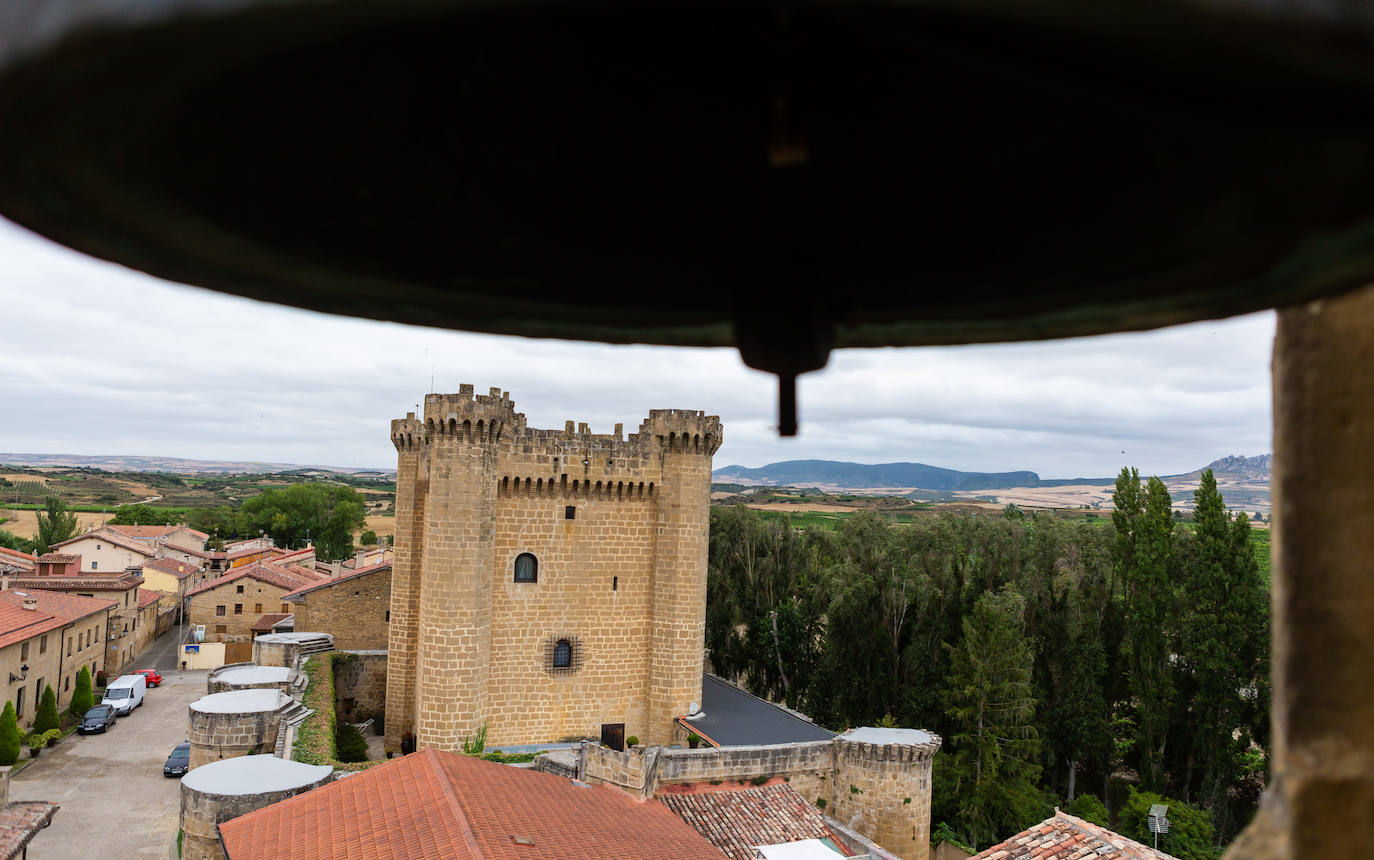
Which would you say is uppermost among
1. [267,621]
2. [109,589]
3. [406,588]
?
[406,588]

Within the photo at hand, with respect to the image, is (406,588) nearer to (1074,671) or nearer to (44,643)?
(44,643)

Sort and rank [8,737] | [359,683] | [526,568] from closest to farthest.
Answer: [526,568]
[8,737]
[359,683]

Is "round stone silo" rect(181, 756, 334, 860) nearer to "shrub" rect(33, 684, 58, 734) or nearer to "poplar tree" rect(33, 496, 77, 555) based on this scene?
"shrub" rect(33, 684, 58, 734)

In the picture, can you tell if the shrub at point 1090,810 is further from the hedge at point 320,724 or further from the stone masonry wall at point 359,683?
the stone masonry wall at point 359,683

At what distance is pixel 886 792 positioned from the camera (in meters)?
18.1

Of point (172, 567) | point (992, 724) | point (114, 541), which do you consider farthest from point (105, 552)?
point (992, 724)

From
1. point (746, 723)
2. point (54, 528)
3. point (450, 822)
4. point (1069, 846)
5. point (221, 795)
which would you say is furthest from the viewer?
point (54, 528)

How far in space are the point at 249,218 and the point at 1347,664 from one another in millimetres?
2163

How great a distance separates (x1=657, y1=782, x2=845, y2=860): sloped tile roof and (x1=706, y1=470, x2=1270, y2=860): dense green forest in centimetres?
622

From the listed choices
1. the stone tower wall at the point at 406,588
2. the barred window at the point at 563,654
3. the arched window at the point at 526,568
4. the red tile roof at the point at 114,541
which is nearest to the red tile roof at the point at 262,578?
the red tile roof at the point at 114,541

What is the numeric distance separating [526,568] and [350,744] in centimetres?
595

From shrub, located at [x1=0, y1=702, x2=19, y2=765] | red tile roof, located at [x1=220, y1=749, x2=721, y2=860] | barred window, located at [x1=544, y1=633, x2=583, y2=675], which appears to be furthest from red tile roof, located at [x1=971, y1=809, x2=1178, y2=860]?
shrub, located at [x1=0, y1=702, x2=19, y2=765]

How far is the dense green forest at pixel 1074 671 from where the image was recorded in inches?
A: 859

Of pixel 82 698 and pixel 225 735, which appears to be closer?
pixel 225 735
